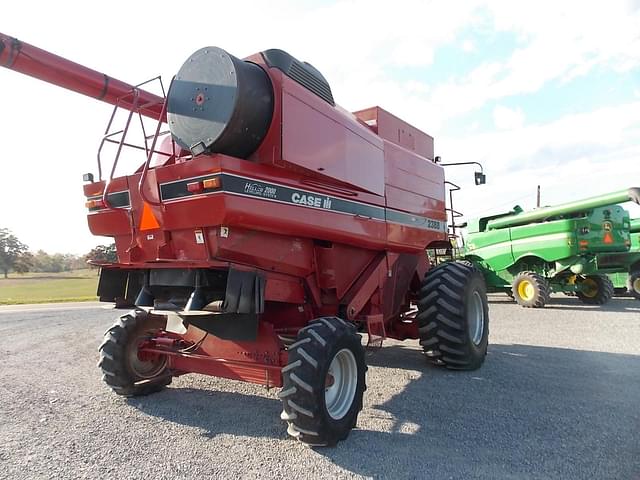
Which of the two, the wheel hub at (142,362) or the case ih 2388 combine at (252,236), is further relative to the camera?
the wheel hub at (142,362)

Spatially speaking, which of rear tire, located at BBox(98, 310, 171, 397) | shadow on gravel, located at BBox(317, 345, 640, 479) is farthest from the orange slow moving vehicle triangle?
shadow on gravel, located at BBox(317, 345, 640, 479)

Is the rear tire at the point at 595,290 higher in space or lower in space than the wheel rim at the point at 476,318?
higher

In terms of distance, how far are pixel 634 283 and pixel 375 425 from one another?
14.5 m

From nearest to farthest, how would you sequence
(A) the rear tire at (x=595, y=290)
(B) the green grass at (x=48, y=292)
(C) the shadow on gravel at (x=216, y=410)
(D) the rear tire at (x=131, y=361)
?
(C) the shadow on gravel at (x=216, y=410) → (D) the rear tire at (x=131, y=361) → (A) the rear tire at (x=595, y=290) → (B) the green grass at (x=48, y=292)

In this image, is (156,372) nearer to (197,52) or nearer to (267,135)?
(267,135)

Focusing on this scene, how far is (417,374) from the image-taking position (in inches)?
233

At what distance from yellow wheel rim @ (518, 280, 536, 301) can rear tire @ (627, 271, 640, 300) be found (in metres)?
4.20

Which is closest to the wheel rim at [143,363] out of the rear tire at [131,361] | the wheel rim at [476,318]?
the rear tire at [131,361]

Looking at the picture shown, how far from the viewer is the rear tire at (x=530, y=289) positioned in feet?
42.8

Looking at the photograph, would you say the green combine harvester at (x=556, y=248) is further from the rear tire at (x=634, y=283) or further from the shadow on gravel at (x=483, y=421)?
the shadow on gravel at (x=483, y=421)

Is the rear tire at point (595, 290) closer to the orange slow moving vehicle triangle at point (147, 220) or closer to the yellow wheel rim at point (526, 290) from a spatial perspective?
the yellow wheel rim at point (526, 290)

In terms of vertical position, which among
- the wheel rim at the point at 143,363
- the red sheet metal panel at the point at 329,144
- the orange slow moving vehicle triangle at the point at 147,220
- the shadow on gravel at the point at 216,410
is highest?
the red sheet metal panel at the point at 329,144

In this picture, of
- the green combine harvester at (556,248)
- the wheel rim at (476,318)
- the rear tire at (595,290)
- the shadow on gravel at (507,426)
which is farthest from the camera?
the rear tire at (595,290)

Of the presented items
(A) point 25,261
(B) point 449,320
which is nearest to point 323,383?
(B) point 449,320
